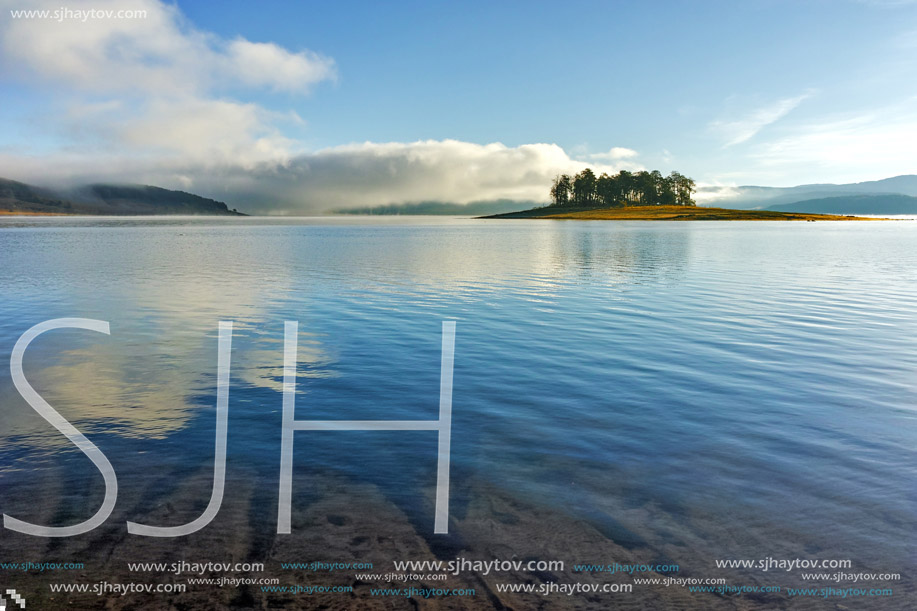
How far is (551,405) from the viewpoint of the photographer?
46.0 feet

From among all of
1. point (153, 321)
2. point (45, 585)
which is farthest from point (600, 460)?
point (153, 321)

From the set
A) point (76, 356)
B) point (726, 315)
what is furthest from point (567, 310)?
point (76, 356)

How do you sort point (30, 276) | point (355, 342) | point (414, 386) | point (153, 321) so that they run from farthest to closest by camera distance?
point (30, 276), point (153, 321), point (355, 342), point (414, 386)

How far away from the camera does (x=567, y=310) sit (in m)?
28.4

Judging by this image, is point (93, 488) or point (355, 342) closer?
point (93, 488)

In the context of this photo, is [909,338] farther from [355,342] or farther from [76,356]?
[76,356]

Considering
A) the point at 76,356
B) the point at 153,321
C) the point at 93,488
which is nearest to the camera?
the point at 93,488

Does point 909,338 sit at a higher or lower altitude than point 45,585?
higher

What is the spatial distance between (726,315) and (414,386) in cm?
1752

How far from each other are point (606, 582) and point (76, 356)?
60.5 feet

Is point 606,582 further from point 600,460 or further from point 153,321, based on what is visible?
point 153,321

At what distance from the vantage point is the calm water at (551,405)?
891cm

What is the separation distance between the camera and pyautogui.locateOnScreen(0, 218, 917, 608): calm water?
29.2 feet

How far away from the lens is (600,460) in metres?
10.7
